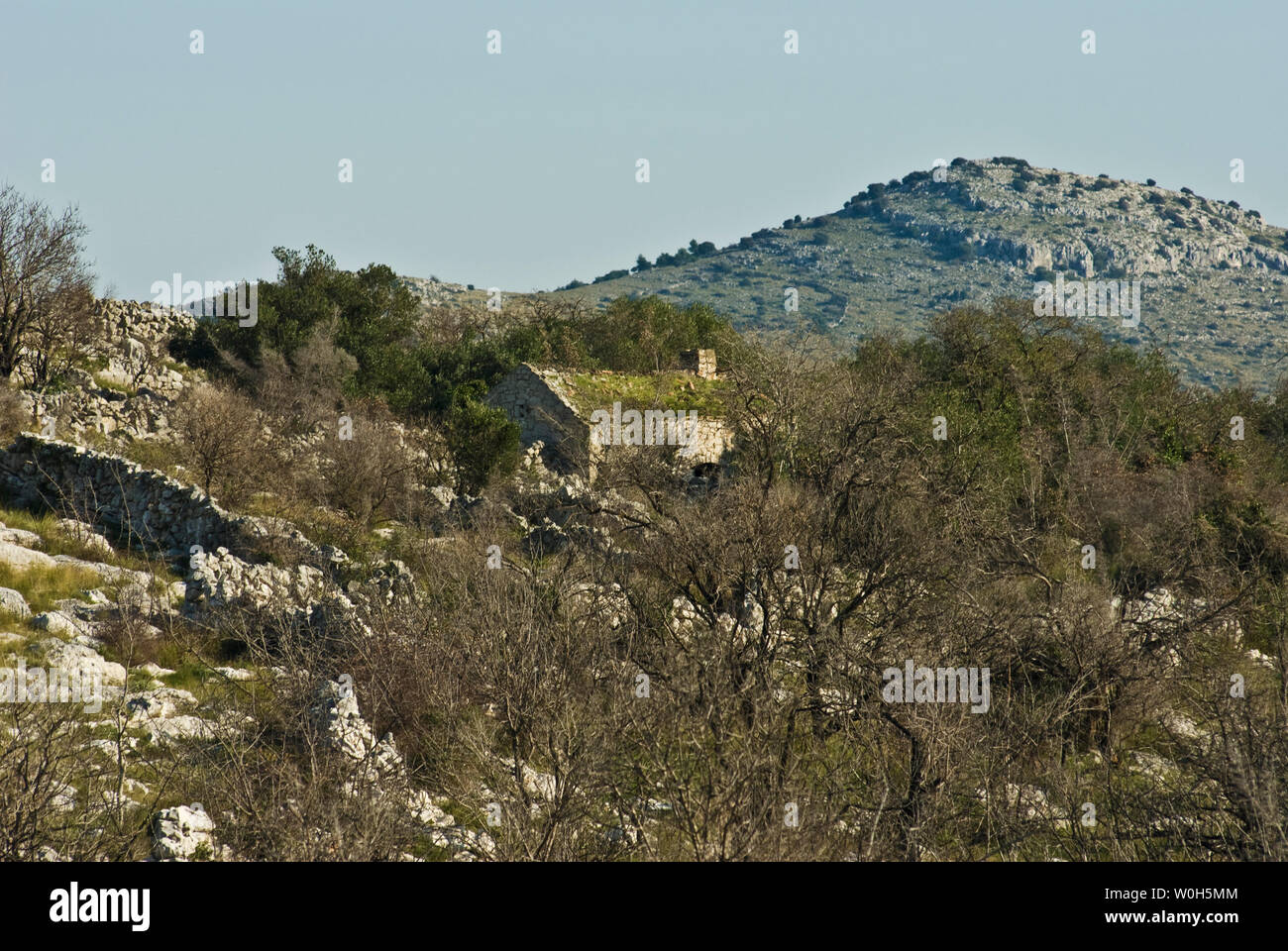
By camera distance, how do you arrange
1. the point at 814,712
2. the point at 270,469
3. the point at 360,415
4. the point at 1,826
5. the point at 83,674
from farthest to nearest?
the point at 360,415 → the point at 270,469 → the point at 814,712 → the point at 83,674 → the point at 1,826

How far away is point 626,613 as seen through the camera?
1661cm

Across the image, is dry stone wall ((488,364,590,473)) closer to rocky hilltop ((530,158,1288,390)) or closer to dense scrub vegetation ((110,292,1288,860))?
dense scrub vegetation ((110,292,1288,860))

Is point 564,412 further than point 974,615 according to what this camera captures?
Yes

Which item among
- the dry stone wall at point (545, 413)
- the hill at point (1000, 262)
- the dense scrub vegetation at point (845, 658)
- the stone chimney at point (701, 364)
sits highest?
the hill at point (1000, 262)

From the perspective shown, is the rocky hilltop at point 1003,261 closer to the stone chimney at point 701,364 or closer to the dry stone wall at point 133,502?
the stone chimney at point 701,364

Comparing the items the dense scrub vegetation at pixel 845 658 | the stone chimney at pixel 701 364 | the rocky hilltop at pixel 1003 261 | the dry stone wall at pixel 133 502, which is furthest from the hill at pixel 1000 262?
the dry stone wall at pixel 133 502

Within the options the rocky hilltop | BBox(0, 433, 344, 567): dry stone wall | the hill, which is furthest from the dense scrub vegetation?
the rocky hilltop

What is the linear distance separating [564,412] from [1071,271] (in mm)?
83255

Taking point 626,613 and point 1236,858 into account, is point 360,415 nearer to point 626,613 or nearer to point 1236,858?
point 626,613

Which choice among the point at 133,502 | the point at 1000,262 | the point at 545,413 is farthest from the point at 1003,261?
the point at 133,502

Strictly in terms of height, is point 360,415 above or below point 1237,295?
below

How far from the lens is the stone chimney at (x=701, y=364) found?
33.8m

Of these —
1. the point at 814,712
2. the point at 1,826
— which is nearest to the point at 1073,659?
the point at 814,712
